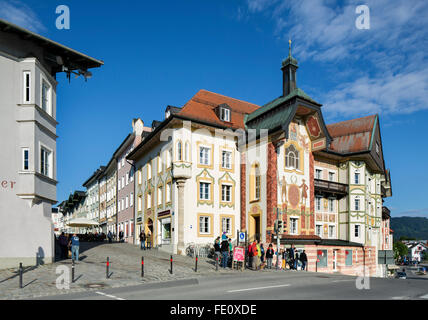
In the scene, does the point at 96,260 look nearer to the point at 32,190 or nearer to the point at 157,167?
the point at 32,190

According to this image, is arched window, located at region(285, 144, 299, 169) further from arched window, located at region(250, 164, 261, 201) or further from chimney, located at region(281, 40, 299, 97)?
chimney, located at region(281, 40, 299, 97)

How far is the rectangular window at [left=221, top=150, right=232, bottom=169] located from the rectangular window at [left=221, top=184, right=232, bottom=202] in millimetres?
1594

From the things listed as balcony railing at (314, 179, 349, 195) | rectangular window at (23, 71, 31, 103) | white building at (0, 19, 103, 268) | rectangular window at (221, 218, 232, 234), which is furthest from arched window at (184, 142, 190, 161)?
rectangular window at (23, 71, 31, 103)

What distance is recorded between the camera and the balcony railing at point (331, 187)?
122 feet

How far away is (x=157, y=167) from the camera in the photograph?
35.5m

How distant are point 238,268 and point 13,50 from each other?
1580 centimetres

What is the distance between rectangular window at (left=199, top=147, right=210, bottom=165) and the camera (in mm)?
31872

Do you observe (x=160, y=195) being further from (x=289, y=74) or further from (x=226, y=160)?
(x=289, y=74)

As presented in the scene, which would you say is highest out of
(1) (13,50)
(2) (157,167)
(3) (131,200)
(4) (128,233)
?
(1) (13,50)

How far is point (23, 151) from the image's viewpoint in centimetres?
1922

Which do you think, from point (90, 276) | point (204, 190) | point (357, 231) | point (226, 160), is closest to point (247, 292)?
point (90, 276)
